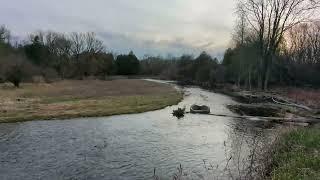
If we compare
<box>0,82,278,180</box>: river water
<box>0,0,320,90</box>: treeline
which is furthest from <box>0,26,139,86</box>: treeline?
<box>0,82,278,180</box>: river water

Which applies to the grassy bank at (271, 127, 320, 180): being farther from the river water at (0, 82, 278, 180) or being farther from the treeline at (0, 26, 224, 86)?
the treeline at (0, 26, 224, 86)

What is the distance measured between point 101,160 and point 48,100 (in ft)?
95.6

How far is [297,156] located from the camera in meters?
15.9

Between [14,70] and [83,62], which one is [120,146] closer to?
[14,70]

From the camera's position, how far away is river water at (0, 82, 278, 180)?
714 inches

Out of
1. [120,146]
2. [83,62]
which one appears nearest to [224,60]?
[83,62]

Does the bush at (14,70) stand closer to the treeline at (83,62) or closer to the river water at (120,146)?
the treeline at (83,62)

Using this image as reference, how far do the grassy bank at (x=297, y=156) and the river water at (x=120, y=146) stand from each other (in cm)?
261

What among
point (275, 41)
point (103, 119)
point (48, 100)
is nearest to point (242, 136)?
point (103, 119)

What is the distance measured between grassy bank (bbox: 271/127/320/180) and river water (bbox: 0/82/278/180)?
8.56 feet

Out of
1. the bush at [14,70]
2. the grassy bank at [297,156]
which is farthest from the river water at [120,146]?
the bush at [14,70]

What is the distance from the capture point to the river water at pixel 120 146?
18125mm

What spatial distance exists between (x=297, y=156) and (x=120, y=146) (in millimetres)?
10698

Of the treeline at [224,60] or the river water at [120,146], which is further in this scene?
the treeline at [224,60]
